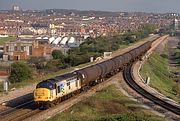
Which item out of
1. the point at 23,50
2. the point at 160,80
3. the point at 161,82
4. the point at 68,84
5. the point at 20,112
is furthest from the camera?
the point at 23,50

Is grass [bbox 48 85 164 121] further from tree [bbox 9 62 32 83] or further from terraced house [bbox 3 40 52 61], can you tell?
terraced house [bbox 3 40 52 61]

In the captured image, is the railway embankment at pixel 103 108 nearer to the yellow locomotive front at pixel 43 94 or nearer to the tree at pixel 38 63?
the yellow locomotive front at pixel 43 94

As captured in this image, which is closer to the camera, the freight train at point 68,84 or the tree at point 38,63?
the freight train at point 68,84

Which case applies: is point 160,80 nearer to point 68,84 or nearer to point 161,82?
point 161,82

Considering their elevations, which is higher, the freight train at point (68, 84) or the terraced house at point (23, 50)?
the freight train at point (68, 84)

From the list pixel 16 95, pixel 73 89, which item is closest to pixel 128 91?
pixel 73 89

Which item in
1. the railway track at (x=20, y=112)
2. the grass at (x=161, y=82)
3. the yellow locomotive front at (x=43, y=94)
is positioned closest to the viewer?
the railway track at (x=20, y=112)

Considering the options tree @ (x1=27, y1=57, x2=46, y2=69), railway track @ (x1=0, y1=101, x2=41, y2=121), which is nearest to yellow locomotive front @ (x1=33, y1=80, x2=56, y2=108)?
railway track @ (x1=0, y1=101, x2=41, y2=121)

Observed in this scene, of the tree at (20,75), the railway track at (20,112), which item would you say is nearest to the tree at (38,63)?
the tree at (20,75)

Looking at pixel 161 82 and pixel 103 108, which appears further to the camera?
pixel 161 82

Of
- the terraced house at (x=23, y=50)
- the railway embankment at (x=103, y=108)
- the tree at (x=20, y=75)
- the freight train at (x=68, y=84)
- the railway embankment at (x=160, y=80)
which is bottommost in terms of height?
the terraced house at (x=23, y=50)

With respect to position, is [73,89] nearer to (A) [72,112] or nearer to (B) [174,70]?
(A) [72,112]

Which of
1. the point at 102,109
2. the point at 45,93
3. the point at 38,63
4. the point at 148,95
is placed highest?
the point at 45,93

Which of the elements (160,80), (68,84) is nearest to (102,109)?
(68,84)
